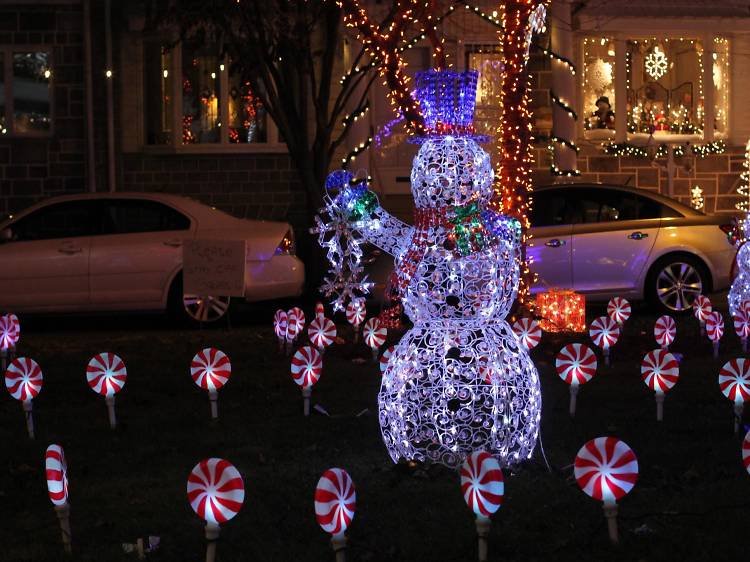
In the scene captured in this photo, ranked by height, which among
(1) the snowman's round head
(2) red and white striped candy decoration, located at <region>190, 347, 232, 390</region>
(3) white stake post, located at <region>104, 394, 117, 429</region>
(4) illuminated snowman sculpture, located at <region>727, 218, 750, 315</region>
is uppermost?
(1) the snowman's round head

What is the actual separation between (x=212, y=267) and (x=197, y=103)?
24.1 ft

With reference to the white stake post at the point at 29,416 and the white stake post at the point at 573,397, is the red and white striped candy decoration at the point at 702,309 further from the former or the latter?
the white stake post at the point at 29,416

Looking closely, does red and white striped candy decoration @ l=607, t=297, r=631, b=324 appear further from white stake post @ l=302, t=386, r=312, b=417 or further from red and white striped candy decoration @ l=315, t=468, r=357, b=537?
red and white striped candy decoration @ l=315, t=468, r=357, b=537

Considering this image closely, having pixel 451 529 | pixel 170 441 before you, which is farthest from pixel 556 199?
pixel 451 529

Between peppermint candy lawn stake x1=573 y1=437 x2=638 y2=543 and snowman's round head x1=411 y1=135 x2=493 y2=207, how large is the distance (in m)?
1.76

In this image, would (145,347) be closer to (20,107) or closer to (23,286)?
(23,286)

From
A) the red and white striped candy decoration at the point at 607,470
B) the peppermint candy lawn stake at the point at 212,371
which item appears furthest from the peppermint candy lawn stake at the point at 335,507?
the peppermint candy lawn stake at the point at 212,371

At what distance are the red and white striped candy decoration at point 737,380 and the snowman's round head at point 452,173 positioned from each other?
1.82m

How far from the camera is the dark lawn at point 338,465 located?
554 centimetres

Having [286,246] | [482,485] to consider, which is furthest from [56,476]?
[286,246]

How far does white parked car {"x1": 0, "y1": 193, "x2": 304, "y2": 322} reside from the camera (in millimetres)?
13484

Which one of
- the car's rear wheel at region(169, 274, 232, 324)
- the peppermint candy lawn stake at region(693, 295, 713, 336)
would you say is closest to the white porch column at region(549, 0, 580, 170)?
the car's rear wheel at region(169, 274, 232, 324)

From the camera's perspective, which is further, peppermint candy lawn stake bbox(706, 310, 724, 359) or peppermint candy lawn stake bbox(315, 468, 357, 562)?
peppermint candy lawn stake bbox(706, 310, 724, 359)

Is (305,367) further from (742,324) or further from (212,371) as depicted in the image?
(742,324)
